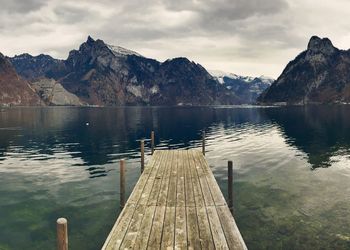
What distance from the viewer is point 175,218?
13.5 metres

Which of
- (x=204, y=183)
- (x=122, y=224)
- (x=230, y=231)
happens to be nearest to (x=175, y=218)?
(x=122, y=224)

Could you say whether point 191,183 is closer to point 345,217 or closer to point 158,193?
point 158,193

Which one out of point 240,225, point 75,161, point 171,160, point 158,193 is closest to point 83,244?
point 158,193

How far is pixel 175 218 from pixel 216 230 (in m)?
2.01

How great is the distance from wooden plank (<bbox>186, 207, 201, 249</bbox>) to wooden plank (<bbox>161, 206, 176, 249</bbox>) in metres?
0.60

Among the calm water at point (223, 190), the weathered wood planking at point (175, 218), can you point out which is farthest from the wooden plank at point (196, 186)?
the calm water at point (223, 190)

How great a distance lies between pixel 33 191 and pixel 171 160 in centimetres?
1182

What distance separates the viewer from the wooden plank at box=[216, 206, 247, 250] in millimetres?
11117

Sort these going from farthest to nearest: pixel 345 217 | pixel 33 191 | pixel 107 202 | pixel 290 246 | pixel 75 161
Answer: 1. pixel 75 161
2. pixel 33 191
3. pixel 107 202
4. pixel 345 217
5. pixel 290 246

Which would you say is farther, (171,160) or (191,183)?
(171,160)

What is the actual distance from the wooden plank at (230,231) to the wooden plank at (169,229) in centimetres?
197

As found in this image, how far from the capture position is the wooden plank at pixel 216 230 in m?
11.1

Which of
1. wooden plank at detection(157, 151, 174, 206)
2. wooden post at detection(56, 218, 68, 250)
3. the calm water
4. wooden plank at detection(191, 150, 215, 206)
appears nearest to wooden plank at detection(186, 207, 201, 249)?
wooden plank at detection(191, 150, 215, 206)

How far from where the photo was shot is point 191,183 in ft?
63.7
